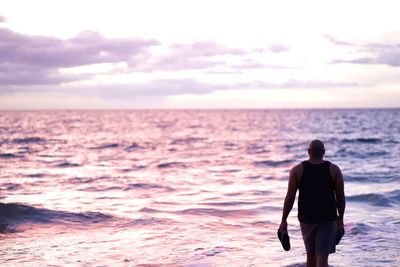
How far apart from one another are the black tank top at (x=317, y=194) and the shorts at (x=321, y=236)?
0.27ft

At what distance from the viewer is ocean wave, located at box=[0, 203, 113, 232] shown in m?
13.6

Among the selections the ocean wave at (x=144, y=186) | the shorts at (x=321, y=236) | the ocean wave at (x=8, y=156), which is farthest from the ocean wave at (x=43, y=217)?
the ocean wave at (x=8, y=156)

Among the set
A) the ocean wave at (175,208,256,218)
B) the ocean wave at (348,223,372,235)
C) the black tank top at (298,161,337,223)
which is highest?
the black tank top at (298,161,337,223)

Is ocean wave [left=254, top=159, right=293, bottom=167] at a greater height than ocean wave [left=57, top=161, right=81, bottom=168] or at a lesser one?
lesser

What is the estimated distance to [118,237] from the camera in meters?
11.5

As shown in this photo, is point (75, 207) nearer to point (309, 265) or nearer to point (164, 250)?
point (164, 250)

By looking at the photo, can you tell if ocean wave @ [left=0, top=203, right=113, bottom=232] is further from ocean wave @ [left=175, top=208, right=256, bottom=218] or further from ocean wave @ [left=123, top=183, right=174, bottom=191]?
ocean wave @ [left=123, top=183, right=174, bottom=191]

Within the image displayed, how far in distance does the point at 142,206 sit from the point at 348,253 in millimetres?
7977

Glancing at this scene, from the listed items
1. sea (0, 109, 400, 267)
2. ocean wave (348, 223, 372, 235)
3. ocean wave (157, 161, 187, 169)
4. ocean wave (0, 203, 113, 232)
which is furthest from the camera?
ocean wave (157, 161, 187, 169)

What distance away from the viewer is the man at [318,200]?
6.14 m

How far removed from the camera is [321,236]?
6336 millimetres

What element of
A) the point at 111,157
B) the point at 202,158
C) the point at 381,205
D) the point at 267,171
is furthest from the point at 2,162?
the point at 381,205

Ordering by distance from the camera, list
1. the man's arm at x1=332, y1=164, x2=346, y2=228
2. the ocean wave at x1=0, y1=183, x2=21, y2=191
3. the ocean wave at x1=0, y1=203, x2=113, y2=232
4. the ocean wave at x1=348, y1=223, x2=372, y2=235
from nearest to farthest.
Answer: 1. the man's arm at x1=332, y1=164, x2=346, y2=228
2. the ocean wave at x1=348, y1=223, x2=372, y2=235
3. the ocean wave at x1=0, y1=203, x2=113, y2=232
4. the ocean wave at x1=0, y1=183, x2=21, y2=191

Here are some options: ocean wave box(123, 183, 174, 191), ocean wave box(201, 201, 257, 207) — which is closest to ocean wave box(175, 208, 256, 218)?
ocean wave box(201, 201, 257, 207)
